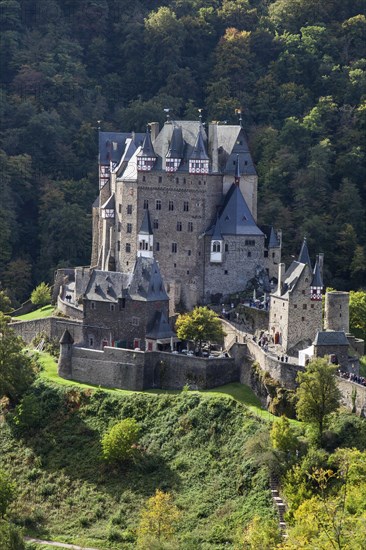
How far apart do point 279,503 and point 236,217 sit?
25422mm

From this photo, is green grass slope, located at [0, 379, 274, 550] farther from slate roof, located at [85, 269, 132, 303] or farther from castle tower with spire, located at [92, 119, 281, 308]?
castle tower with spire, located at [92, 119, 281, 308]

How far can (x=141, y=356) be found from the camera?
82.7m

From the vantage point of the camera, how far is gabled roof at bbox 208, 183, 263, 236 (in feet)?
301

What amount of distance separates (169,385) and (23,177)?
133ft

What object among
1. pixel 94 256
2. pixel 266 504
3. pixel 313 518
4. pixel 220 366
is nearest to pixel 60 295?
pixel 94 256

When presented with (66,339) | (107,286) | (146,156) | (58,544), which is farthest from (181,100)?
(58,544)

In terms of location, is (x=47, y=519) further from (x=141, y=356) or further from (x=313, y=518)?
(x=313, y=518)

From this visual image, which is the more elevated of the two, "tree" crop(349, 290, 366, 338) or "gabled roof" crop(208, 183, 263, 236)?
"gabled roof" crop(208, 183, 263, 236)

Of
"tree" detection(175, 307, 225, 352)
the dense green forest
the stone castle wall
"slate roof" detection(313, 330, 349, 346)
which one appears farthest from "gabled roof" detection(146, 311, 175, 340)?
the dense green forest

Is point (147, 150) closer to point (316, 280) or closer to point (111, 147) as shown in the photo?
point (111, 147)

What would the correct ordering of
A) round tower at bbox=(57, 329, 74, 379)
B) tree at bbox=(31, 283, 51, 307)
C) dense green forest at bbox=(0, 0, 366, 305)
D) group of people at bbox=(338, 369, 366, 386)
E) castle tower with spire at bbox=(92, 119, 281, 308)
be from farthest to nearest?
dense green forest at bbox=(0, 0, 366, 305) → tree at bbox=(31, 283, 51, 307) → castle tower with spire at bbox=(92, 119, 281, 308) → round tower at bbox=(57, 329, 74, 379) → group of people at bbox=(338, 369, 366, 386)

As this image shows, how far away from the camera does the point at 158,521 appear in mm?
70625

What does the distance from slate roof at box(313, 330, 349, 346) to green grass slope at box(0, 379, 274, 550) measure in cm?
512

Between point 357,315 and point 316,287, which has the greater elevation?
point 316,287
